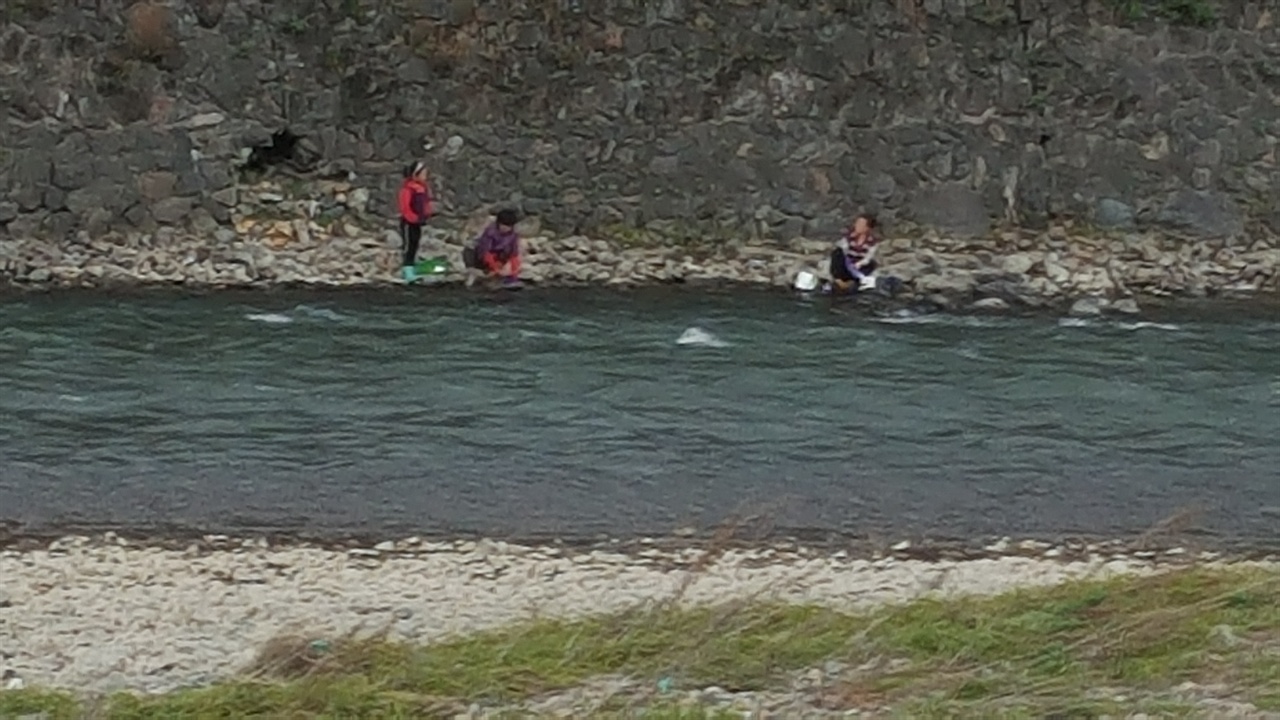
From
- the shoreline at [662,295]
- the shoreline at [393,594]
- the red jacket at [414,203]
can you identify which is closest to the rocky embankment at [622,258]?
the shoreline at [662,295]

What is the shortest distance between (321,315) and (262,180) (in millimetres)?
4071

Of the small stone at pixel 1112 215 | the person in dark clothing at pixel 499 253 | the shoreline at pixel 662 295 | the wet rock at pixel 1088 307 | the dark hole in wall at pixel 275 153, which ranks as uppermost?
the dark hole in wall at pixel 275 153

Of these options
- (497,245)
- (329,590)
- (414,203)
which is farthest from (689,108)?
(329,590)

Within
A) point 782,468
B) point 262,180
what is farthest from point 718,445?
point 262,180

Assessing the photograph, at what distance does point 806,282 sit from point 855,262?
0.65m

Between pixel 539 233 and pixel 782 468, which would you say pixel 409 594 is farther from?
pixel 539 233

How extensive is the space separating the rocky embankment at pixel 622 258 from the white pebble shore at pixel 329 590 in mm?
9527

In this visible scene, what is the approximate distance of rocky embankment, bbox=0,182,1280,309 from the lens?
71.8 ft

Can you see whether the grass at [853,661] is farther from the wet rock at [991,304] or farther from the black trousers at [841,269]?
the black trousers at [841,269]

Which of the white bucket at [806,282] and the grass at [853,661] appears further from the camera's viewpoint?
the white bucket at [806,282]

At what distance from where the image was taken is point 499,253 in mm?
21562

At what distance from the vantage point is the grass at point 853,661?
746 cm

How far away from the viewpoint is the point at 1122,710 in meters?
7.16

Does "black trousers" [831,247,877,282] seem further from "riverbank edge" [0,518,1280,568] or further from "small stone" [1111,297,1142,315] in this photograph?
"riverbank edge" [0,518,1280,568]
